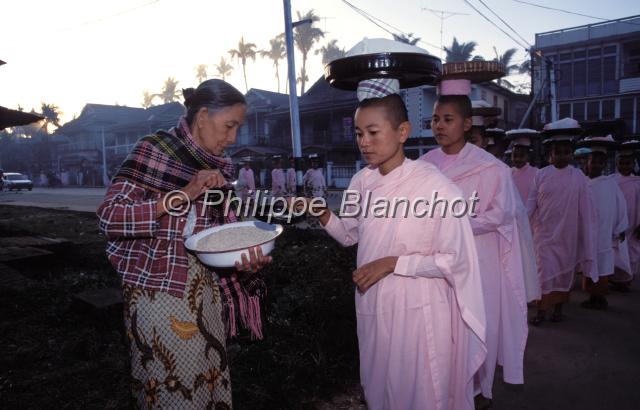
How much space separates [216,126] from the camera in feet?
7.41

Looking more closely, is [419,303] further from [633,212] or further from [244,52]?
[244,52]

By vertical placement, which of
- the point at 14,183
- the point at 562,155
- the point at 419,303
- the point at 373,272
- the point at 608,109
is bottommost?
the point at 419,303

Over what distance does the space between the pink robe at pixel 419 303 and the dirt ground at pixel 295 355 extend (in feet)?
4.08

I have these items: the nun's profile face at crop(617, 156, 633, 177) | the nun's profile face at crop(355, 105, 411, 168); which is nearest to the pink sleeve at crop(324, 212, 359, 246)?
the nun's profile face at crop(355, 105, 411, 168)

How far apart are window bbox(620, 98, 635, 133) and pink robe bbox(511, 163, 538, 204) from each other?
1160 inches

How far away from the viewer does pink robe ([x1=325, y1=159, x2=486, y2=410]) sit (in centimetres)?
224

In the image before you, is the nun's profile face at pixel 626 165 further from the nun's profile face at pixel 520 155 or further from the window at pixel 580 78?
the window at pixel 580 78

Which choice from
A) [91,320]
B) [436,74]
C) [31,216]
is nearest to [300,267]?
[91,320]

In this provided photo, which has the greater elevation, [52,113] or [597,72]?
[52,113]

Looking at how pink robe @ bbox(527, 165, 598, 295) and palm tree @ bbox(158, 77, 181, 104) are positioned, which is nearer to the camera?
pink robe @ bbox(527, 165, 598, 295)

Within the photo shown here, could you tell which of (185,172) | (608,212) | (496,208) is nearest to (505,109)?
(608,212)

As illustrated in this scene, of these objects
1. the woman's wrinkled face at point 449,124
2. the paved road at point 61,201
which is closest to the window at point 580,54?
the paved road at point 61,201

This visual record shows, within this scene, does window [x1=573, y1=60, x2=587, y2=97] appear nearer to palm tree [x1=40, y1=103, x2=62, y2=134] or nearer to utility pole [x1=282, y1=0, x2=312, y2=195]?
utility pole [x1=282, y1=0, x2=312, y2=195]

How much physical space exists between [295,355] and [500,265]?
2014 mm
